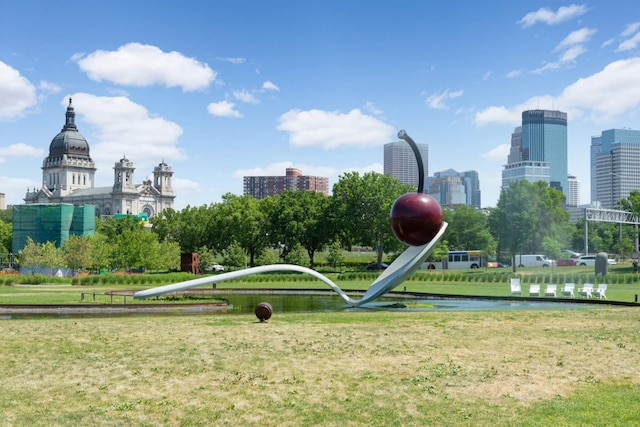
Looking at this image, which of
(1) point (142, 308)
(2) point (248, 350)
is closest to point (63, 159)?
(1) point (142, 308)

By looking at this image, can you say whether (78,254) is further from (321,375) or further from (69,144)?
(69,144)

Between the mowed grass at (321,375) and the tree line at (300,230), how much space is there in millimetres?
43195

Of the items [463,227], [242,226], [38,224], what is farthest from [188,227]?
[463,227]

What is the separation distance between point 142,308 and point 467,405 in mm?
18996

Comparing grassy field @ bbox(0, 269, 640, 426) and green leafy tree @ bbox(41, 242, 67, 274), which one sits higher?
green leafy tree @ bbox(41, 242, 67, 274)

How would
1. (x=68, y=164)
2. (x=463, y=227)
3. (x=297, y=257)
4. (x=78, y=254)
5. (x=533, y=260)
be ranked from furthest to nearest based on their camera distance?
(x=68, y=164) → (x=463, y=227) → (x=533, y=260) → (x=297, y=257) → (x=78, y=254)

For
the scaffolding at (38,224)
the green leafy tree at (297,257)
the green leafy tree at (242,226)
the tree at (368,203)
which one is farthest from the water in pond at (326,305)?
the scaffolding at (38,224)

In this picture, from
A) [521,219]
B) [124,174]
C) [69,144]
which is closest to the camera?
[521,219]

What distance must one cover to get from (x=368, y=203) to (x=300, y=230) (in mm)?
8849

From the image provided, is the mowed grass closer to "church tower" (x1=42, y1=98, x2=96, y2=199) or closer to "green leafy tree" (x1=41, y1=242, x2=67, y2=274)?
"green leafy tree" (x1=41, y1=242, x2=67, y2=274)

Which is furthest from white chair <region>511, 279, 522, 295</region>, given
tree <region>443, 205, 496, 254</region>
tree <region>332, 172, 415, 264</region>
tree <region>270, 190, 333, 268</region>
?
tree <region>443, 205, 496, 254</region>

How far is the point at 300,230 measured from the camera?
77438mm

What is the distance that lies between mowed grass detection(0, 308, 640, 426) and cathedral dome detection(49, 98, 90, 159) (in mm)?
186459

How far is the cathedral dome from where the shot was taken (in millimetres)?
193875
